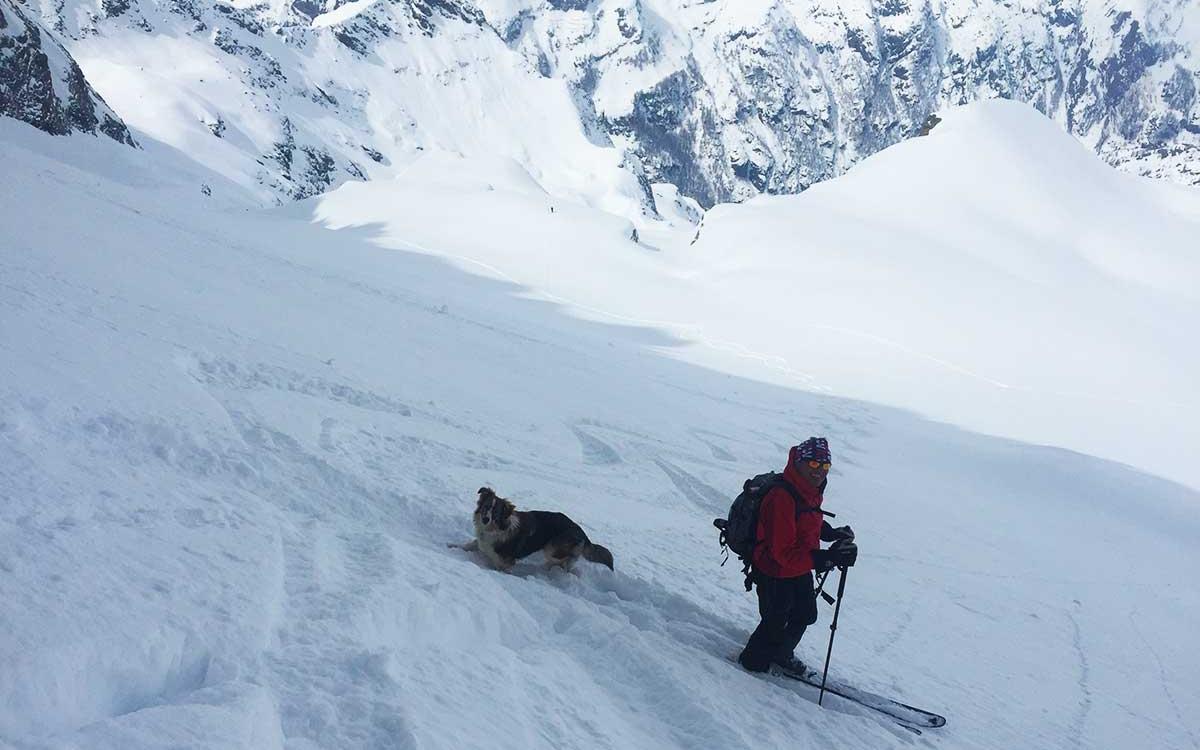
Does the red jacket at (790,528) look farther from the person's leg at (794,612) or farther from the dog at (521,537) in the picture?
the dog at (521,537)

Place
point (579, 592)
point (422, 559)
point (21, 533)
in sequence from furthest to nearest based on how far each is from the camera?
1. point (579, 592)
2. point (422, 559)
3. point (21, 533)

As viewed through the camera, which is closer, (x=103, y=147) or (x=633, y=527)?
(x=633, y=527)

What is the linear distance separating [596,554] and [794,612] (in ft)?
4.98

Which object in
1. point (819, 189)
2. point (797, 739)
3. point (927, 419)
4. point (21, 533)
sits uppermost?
point (819, 189)

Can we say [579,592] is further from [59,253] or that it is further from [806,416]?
[806,416]

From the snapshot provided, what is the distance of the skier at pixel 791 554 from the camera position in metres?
5.02

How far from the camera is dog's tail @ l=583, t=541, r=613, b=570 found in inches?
231

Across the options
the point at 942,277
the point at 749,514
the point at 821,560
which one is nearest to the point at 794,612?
the point at 821,560

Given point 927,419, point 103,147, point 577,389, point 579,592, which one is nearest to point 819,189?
point 927,419

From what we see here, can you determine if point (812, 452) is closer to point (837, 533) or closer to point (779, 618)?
point (837, 533)

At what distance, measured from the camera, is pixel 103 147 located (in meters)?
49.9

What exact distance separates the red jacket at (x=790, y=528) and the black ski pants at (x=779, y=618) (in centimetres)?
13

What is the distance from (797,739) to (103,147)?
5879 centimetres

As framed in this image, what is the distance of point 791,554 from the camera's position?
16.6 feet
